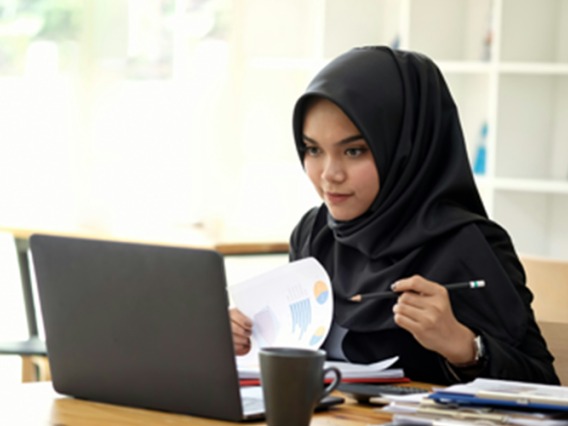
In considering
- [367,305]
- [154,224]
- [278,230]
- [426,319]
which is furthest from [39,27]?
[426,319]

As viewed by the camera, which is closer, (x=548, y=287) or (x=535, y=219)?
(x=548, y=287)

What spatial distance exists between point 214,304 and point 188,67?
10.0ft

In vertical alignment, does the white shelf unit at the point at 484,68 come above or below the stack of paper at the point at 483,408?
above

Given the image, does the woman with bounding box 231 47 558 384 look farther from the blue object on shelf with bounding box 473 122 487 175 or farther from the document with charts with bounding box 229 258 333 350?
the blue object on shelf with bounding box 473 122 487 175

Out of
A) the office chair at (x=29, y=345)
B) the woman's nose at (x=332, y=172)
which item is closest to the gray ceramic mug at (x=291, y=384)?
the woman's nose at (x=332, y=172)

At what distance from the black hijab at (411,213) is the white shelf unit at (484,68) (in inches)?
85.5

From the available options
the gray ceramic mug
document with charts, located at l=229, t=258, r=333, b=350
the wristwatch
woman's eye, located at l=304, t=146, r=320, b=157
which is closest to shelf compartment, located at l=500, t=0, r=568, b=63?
woman's eye, located at l=304, t=146, r=320, b=157

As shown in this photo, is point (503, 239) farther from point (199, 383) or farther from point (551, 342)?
point (199, 383)

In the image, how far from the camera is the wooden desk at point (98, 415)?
4.91 feet

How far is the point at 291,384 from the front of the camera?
4.33 ft

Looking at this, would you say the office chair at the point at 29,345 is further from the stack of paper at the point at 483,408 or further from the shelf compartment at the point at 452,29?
the stack of paper at the point at 483,408

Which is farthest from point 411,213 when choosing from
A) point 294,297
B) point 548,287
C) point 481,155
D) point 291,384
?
point 481,155

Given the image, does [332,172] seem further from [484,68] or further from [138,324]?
[484,68]

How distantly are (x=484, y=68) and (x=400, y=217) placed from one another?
2297 mm
